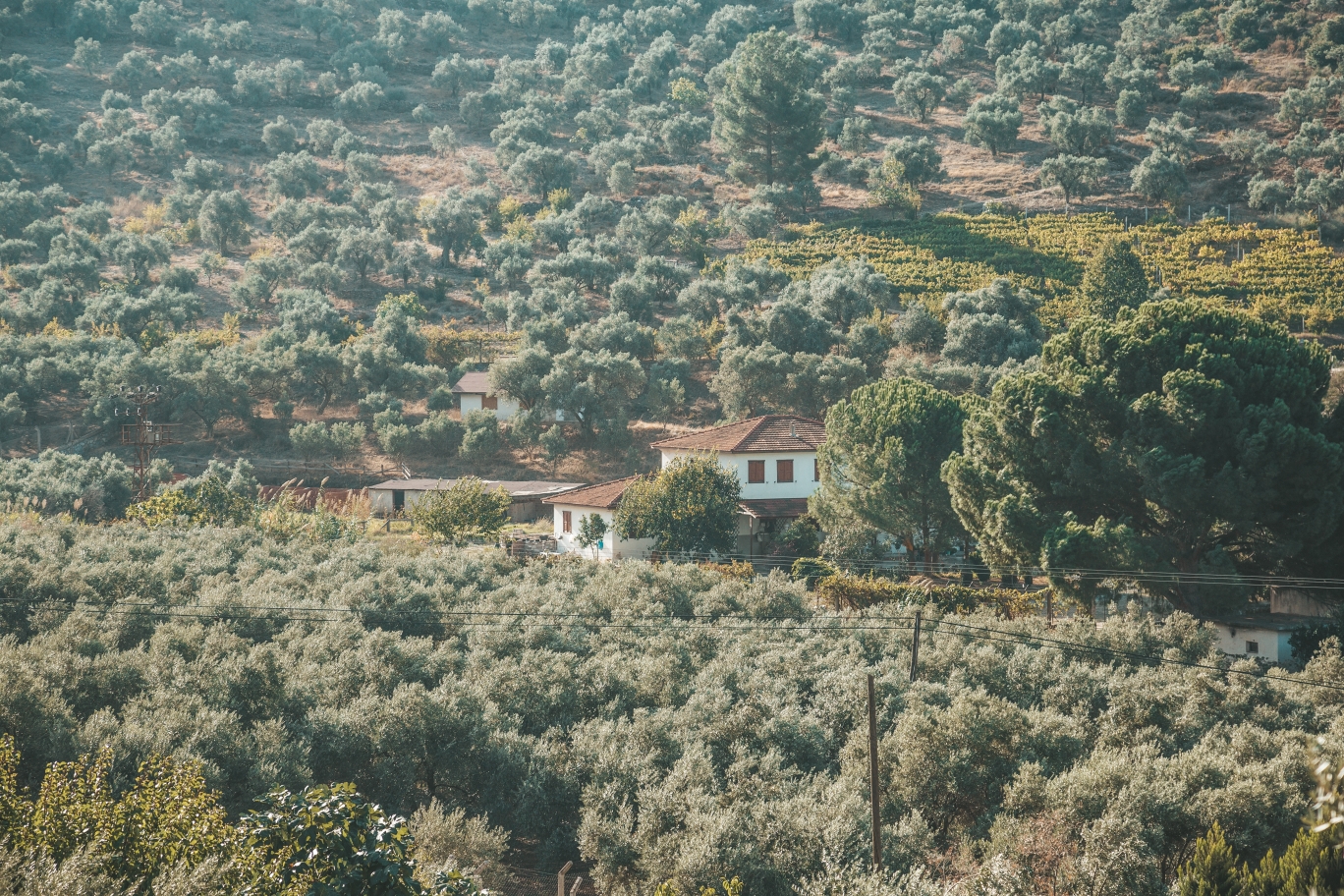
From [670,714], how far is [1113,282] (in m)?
48.7

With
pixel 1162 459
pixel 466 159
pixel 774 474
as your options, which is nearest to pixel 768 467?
pixel 774 474

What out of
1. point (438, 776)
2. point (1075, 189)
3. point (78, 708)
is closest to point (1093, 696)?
point (438, 776)

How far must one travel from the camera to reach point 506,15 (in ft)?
513

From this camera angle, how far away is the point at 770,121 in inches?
3794

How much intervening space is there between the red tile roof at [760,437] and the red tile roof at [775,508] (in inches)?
91.6

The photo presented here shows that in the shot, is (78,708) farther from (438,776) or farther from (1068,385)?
(1068,385)

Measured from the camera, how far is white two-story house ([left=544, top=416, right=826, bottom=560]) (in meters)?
48.4

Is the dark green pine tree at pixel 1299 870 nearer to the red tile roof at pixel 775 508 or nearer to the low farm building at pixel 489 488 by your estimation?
the red tile roof at pixel 775 508

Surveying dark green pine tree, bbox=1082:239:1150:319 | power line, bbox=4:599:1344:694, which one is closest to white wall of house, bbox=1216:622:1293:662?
power line, bbox=4:599:1344:694

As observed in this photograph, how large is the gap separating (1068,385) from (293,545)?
2795 cm

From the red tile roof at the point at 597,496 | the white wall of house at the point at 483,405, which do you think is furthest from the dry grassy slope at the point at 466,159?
the red tile roof at the point at 597,496

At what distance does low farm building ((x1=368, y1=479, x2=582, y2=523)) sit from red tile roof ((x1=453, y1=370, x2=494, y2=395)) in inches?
378

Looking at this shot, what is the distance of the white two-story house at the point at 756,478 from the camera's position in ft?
159

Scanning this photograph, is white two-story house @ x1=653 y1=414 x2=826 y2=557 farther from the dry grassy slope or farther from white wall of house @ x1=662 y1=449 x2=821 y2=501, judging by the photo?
the dry grassy slope
